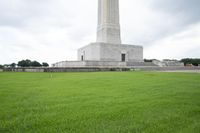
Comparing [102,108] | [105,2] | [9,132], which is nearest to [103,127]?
[102,108]

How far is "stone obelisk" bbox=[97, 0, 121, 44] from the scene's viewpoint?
1544 inches

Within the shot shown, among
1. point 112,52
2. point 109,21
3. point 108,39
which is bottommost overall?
point 112,52

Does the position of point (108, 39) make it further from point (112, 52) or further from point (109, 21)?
point (109, 21)

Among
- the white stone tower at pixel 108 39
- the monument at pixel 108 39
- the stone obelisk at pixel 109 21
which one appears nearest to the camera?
the monument at pixel 108 39

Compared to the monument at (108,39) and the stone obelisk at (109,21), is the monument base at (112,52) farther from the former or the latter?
the stone obelisk at (109,21)

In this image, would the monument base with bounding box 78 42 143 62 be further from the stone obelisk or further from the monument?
the stone obelisk

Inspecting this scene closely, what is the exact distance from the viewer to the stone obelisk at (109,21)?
39219mm

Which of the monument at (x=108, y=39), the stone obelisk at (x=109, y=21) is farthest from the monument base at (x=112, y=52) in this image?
the stone obelisk at (x=109, y=21)

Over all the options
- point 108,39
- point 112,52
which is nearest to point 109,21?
point 108,39

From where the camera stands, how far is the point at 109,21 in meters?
39.5

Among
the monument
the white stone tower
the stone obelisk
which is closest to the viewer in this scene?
the monument

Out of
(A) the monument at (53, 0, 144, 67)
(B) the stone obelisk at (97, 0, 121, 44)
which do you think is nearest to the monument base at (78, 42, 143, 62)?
(A) the monument at (53, 0, 144, 67)

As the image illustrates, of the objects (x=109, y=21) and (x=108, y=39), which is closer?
(x=109, y=21)

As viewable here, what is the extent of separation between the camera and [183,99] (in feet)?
18.0
